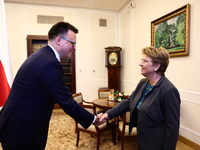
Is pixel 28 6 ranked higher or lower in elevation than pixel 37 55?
higher

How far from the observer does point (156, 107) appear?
4.46 feet

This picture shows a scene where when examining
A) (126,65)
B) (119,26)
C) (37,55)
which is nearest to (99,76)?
(126,65)

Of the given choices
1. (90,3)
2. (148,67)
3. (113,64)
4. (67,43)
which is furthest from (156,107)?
(90,3)

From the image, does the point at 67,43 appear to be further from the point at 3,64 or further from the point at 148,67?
the point at 3,64

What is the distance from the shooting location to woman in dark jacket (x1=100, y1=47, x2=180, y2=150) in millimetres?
1291

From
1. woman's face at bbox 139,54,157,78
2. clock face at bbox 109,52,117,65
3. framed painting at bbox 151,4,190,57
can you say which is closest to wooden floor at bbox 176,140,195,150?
framed painting at bbox 151,4,190,57

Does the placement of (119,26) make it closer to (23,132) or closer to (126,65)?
(126,65)

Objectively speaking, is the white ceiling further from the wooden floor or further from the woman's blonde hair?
the wooden floor

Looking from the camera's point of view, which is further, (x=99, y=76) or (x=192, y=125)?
(x=99, y=76)

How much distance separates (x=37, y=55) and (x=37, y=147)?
2.59 feet

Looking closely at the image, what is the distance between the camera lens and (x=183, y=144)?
2.92m

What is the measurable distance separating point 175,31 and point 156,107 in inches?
92.9

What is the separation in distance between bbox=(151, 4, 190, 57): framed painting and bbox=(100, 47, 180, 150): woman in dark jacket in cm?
176

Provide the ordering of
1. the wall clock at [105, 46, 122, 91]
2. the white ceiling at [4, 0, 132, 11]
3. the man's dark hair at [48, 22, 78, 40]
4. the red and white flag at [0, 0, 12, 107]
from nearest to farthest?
the man's dark hair at [48, 22, 78, 40], the red and white flag at [0, 0, 12, 107], the white ceiling at [4, 0, 132, 11], the wall clock at [105, 46, 122, 91]
